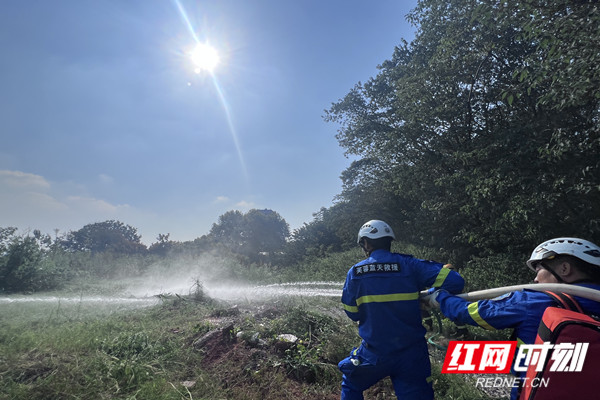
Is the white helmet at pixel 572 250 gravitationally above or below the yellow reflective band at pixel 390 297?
above

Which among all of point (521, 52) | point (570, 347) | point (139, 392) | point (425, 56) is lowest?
point (139, 392)

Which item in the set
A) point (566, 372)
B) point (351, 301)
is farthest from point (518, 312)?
point (351, 301)

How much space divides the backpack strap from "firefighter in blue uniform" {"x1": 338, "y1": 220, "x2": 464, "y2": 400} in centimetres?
88

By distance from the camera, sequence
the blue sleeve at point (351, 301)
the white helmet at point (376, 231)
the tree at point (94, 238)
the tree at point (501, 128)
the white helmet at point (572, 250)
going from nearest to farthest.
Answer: the white helmet at point (572, 250), the blue sleeve at point (351, 301), the white helmet at point (376, 231), the tree at point (501, 128), the tree at point (94, 238)

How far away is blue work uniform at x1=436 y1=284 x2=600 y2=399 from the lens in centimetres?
165

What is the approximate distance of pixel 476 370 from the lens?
2.14 meters

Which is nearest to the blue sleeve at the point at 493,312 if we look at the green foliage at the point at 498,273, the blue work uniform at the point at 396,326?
the blue work uniform at the point at 396,326

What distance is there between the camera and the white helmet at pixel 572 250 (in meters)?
1.85

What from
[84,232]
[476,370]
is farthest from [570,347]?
[84,232]

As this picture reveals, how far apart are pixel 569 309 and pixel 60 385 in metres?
5.39

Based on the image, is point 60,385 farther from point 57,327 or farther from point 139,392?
point 57,327

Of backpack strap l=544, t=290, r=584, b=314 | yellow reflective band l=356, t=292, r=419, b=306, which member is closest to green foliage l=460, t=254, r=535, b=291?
yellow reflective band l=356, t=292, r=419, b=306

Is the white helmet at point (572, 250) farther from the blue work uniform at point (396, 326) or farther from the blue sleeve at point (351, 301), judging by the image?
the blue sleeve at point (351, 301)

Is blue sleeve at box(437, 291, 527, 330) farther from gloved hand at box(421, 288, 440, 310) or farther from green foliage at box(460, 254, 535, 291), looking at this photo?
green foliage at box(460, 254, 535, 291)
